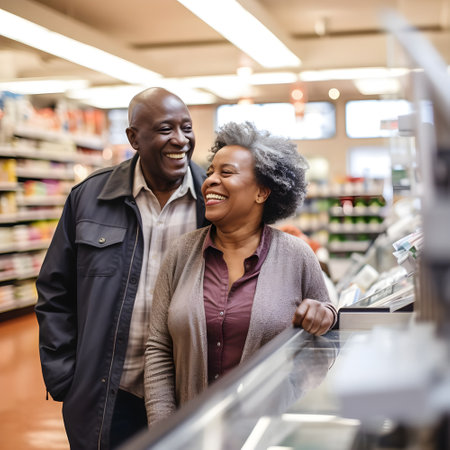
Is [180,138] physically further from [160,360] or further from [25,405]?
[25,405]

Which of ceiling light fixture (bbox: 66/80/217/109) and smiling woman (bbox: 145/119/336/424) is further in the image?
ceiling light fixture (bbox: 66/80/217/109)

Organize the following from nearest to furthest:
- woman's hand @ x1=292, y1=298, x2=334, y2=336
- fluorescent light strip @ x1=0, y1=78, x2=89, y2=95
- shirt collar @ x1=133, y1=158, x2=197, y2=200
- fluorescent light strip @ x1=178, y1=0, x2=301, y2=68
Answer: woman's hand @ x1=292, y1=298, x2=334, y2=336
shirt collar @ x1=133, y1=158, x2=197, y2=200
fluorescent light strip @ x1=178, y1=0, x2=301, y2=68
fluorescent light strip @ x1=0, y1=78, x2=89, y2=95

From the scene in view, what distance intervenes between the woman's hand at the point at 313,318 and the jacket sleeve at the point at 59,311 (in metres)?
0.97

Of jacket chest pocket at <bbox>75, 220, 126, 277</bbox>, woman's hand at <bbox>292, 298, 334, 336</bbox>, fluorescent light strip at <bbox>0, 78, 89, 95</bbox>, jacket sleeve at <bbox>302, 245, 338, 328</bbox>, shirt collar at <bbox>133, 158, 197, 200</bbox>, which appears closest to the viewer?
woman's hand at <bbox>292, 298, 334, 336</bbox>

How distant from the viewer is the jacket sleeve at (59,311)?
92.3 inches

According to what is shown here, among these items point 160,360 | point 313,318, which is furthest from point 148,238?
point 313,318

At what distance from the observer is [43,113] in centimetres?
1064

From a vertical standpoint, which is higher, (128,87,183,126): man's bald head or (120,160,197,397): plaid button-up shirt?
(128,87,183,126): man's bald head

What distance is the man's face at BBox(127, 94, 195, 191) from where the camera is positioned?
7.62 ft

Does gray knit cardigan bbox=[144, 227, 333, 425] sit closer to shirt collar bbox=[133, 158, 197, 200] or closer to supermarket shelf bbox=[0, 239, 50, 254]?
shirt collar bbox=[133, 158, 197, 200]

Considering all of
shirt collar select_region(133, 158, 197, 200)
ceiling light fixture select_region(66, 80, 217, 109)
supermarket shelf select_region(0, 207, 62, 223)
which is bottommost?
supermarket shelf select_region(0, 207, 62, 223)

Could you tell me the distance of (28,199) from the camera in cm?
968

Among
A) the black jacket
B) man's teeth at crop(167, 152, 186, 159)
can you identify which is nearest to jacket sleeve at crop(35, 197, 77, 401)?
the black jacket

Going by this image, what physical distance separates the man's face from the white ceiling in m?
6.58
